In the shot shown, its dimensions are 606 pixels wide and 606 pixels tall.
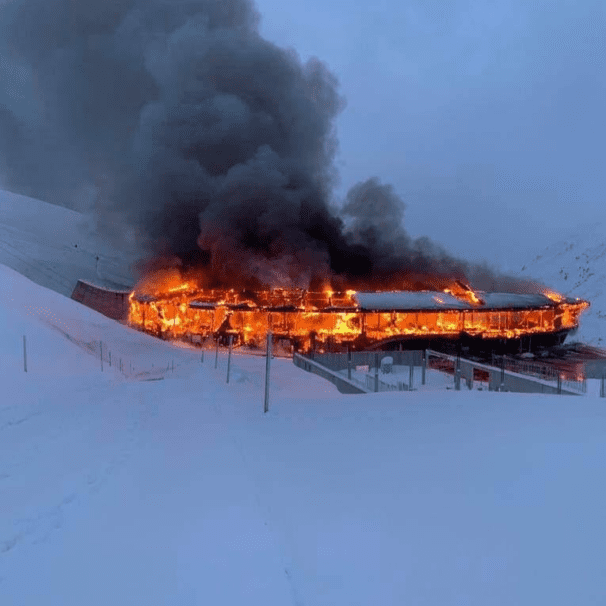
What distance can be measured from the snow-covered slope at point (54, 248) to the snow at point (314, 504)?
179 ft

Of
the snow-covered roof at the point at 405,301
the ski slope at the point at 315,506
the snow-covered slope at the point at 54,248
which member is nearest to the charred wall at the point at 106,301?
the snow-covered slope at the point at 54,248

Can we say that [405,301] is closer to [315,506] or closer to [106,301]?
[106,301]

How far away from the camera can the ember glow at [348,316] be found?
32.4 meters

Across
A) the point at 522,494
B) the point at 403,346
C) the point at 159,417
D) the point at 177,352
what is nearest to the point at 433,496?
the point at 522,494

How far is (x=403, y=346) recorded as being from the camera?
32.2 meters

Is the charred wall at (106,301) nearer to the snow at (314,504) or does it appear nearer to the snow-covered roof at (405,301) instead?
the snow-covered roof at (405,301)

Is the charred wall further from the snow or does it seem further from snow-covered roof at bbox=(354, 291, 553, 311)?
the snow

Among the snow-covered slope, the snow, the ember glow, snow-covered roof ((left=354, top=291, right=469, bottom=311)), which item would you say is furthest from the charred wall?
the snow

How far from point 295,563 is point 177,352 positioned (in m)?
24.2

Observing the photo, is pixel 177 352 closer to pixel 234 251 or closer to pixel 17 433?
pixel 234 251

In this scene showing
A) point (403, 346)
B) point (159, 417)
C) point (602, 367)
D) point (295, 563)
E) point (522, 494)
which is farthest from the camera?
point (403, 346)

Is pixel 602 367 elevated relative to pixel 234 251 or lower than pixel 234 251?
lower

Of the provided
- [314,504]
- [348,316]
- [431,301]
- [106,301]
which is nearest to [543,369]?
[431,301]

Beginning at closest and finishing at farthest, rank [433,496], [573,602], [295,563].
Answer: [573,602] → [295,563] → [433,496]
